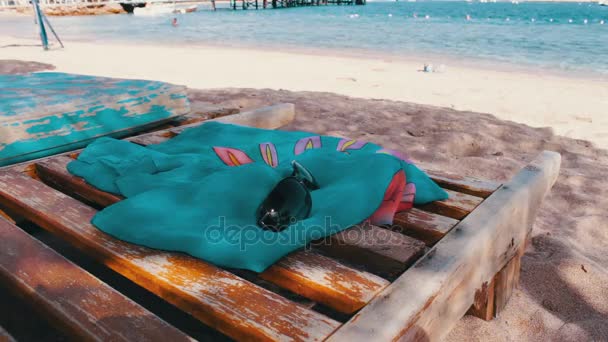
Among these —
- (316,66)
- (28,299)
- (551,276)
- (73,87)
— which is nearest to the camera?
(28,299)

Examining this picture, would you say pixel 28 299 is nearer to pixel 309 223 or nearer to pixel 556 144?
pixel 309 223

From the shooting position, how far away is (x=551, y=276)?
1.79 m

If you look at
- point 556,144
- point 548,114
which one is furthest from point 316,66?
point 556,144

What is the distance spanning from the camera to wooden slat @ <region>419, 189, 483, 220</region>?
1508mm

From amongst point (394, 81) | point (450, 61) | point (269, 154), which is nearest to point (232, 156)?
point (269, 154)

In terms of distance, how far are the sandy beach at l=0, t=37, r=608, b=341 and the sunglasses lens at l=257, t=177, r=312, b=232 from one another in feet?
2.31

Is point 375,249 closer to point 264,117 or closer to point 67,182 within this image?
point 67,182

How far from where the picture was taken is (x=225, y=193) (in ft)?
4.84

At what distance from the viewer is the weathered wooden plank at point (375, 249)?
119cm

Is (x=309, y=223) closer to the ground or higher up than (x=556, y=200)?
higher up

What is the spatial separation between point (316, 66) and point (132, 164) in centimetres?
755

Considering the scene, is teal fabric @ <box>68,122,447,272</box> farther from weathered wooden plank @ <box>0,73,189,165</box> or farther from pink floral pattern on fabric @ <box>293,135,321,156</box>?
weathered wooden plank @ <box>0,73,189,165</box>

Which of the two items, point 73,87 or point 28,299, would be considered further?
point 73,87

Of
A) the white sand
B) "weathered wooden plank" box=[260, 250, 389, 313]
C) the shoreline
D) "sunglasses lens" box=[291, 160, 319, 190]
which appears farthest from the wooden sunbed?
the shoreline
